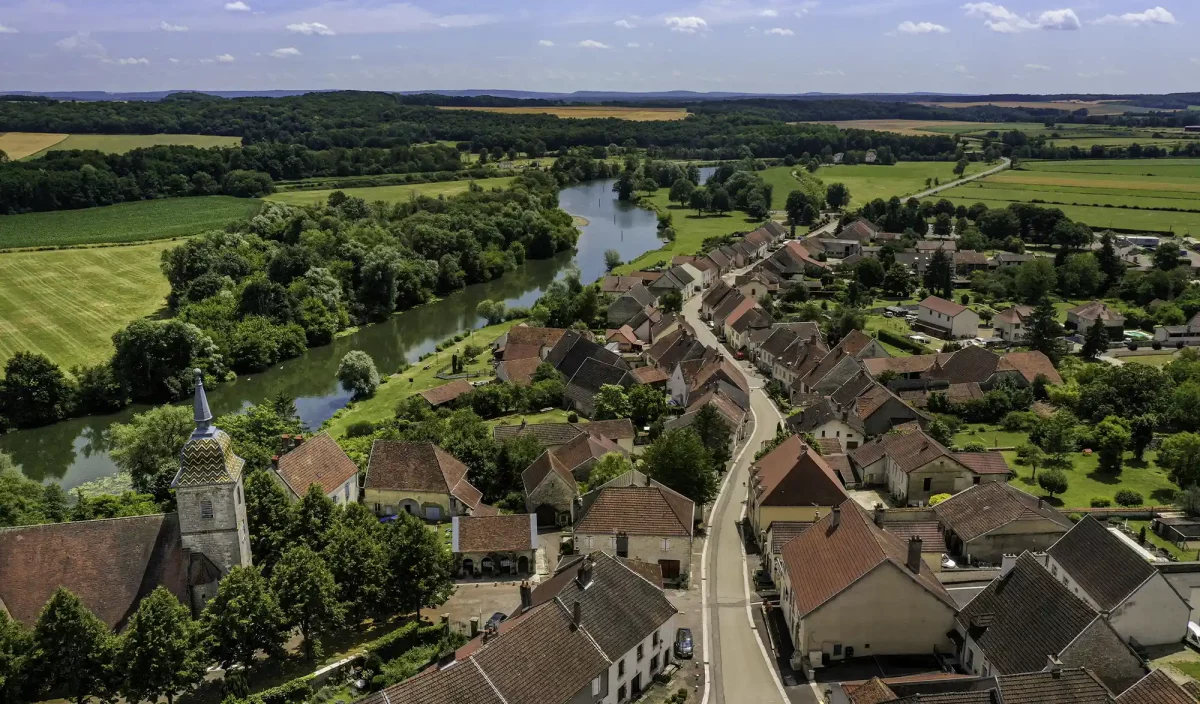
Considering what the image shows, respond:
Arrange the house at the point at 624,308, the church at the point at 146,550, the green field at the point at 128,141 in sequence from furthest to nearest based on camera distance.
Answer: the green field at the point at 128,141 < the house at the point at 624,308 < the church at the point at 146,550

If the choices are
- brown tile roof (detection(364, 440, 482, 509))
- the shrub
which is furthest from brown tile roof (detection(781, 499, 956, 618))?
the shrub

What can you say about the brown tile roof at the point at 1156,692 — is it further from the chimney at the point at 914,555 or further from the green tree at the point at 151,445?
the green tree at the point at 151,445

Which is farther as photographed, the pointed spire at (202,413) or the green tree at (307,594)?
the pointed spire at (202,413)

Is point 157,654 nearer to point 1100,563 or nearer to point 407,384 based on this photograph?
point 1100,563

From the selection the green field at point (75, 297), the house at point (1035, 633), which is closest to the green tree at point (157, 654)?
the house at point (1035, 633)

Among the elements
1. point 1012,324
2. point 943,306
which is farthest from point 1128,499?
point 943,306

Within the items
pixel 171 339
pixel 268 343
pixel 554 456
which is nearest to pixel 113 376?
pixel 171 339

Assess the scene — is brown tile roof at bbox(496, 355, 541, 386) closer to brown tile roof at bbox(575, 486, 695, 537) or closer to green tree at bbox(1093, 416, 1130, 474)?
brown tile roof at bbox(575, 486, 695, 537)
